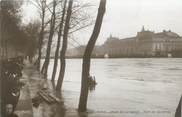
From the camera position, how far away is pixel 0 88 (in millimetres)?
5188

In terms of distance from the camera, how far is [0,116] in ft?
17.0

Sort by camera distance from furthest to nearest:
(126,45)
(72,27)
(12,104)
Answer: (126,45), (72,27), (12,104)

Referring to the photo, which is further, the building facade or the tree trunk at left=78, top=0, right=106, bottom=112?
the building facade

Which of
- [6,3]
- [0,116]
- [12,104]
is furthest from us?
[12,104]

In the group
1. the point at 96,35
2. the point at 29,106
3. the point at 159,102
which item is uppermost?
the point at 96,35

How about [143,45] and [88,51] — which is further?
[143,45]

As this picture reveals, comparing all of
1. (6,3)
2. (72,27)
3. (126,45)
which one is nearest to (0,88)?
(6,3)

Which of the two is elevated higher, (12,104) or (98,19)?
(98,19)

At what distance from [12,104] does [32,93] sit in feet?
14.4

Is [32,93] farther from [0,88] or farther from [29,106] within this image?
[0,88]

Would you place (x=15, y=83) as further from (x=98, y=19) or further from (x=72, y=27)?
(x=72, y=27)

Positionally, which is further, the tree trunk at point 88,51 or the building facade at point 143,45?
the building facade at point 143,45

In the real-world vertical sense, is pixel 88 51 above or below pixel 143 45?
below

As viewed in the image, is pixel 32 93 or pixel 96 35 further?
pixel 32 93
